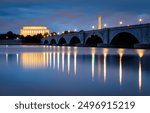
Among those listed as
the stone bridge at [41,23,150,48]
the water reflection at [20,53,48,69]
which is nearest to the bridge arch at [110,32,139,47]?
the stone bridge at [41,23,150,48]

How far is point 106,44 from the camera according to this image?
8031 cm

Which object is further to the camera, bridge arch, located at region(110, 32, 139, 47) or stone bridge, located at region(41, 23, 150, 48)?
bridge arch, located at region(110, 32, 139, 47)

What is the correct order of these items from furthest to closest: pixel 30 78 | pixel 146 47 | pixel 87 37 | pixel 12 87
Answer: pixel 87 37
pixel 146 47
pixel 30 78
pixel 12 87

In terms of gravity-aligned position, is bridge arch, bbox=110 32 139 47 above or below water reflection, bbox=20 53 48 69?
A: above

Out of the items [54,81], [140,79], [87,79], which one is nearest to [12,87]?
[54,81]

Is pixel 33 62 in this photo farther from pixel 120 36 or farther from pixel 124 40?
pixel 124 40

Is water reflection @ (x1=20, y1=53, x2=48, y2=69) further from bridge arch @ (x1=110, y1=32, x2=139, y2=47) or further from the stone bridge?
bridge arch @ (x1=110, y1=32, x2=139, y2=47)

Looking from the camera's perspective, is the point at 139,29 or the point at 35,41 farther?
the point at 35,41

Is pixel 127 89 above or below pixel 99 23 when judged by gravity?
below

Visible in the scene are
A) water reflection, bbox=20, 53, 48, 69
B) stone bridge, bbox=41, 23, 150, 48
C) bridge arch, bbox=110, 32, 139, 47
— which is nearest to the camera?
water reflection, bbox=20, 53, 48, 69

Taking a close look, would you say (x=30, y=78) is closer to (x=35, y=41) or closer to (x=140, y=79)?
(x=140, y=79)

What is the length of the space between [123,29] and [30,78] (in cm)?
5368

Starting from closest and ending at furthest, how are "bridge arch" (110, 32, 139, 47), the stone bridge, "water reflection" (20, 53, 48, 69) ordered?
1. "water reflection" (20, 53, 48, 69)
2. the stone bridge
3. "bridge arch" (110, 32, 139, 47)

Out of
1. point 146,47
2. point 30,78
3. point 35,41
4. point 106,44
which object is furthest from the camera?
point 35,41
